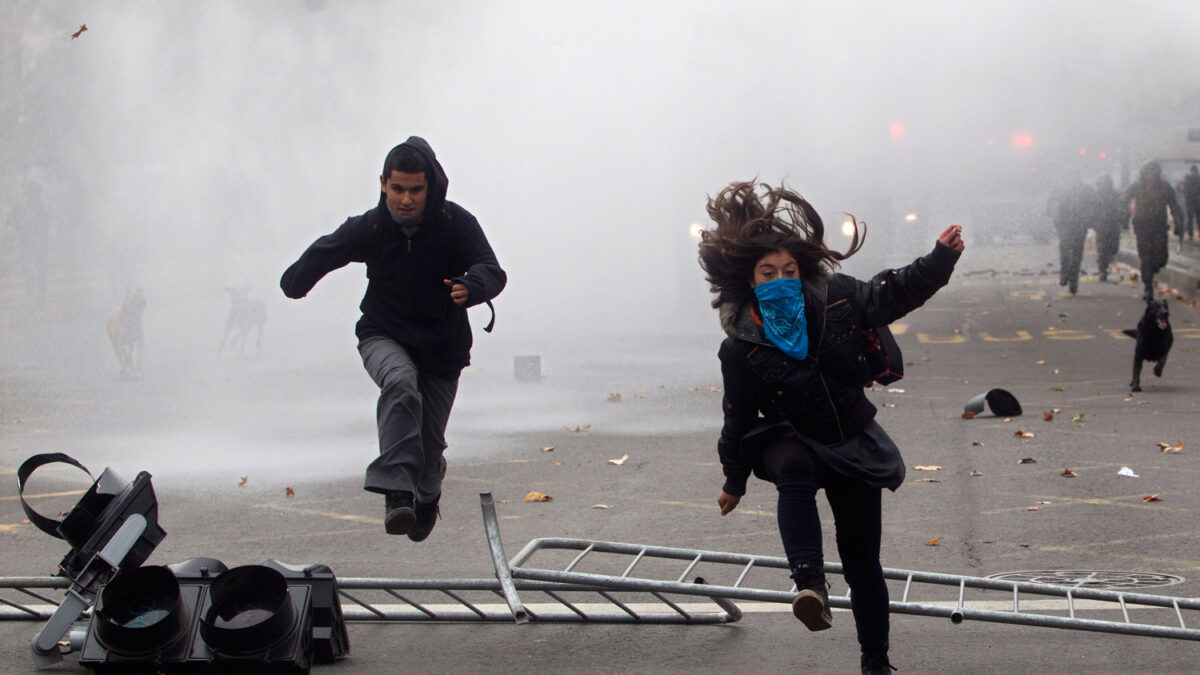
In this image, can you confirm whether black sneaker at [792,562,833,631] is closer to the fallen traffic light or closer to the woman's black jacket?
the woman's black jacket

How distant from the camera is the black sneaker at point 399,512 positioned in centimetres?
374

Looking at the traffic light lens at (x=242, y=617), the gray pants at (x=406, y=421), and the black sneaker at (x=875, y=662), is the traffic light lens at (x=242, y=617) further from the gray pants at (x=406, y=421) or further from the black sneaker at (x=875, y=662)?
the black sneaker at (x=875, y=662)

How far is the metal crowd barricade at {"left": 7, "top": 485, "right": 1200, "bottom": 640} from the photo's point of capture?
3.62 meters

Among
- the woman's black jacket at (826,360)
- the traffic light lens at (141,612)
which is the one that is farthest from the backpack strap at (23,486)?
the woman's black jacket at (826,360)

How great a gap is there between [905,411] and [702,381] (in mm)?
2358

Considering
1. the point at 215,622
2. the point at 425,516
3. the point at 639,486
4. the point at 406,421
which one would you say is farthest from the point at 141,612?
the point at 639,486

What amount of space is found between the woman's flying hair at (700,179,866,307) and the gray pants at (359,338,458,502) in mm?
1050

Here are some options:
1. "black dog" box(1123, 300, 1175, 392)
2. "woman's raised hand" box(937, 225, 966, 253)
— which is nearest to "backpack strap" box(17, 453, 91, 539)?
"woman's raised hand" box(937, 225, 966, 253)

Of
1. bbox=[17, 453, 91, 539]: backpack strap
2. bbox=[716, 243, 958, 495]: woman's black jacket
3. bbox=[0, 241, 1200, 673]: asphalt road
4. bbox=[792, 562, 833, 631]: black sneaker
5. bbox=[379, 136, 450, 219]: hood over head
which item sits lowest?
bbox=[0, 241, 1200, 673]: asphalt road

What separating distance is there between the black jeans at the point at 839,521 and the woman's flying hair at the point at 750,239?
0.46 meters

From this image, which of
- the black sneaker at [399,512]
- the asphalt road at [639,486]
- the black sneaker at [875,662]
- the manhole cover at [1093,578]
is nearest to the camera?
the black sneaker at [875,662]

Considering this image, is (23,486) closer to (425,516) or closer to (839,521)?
(425,516)

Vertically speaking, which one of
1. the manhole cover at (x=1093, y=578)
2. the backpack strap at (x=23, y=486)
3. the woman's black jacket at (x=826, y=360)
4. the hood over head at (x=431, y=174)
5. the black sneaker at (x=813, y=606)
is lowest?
the manhole cover at (x=1093, y=578)

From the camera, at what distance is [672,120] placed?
20.0 metres
